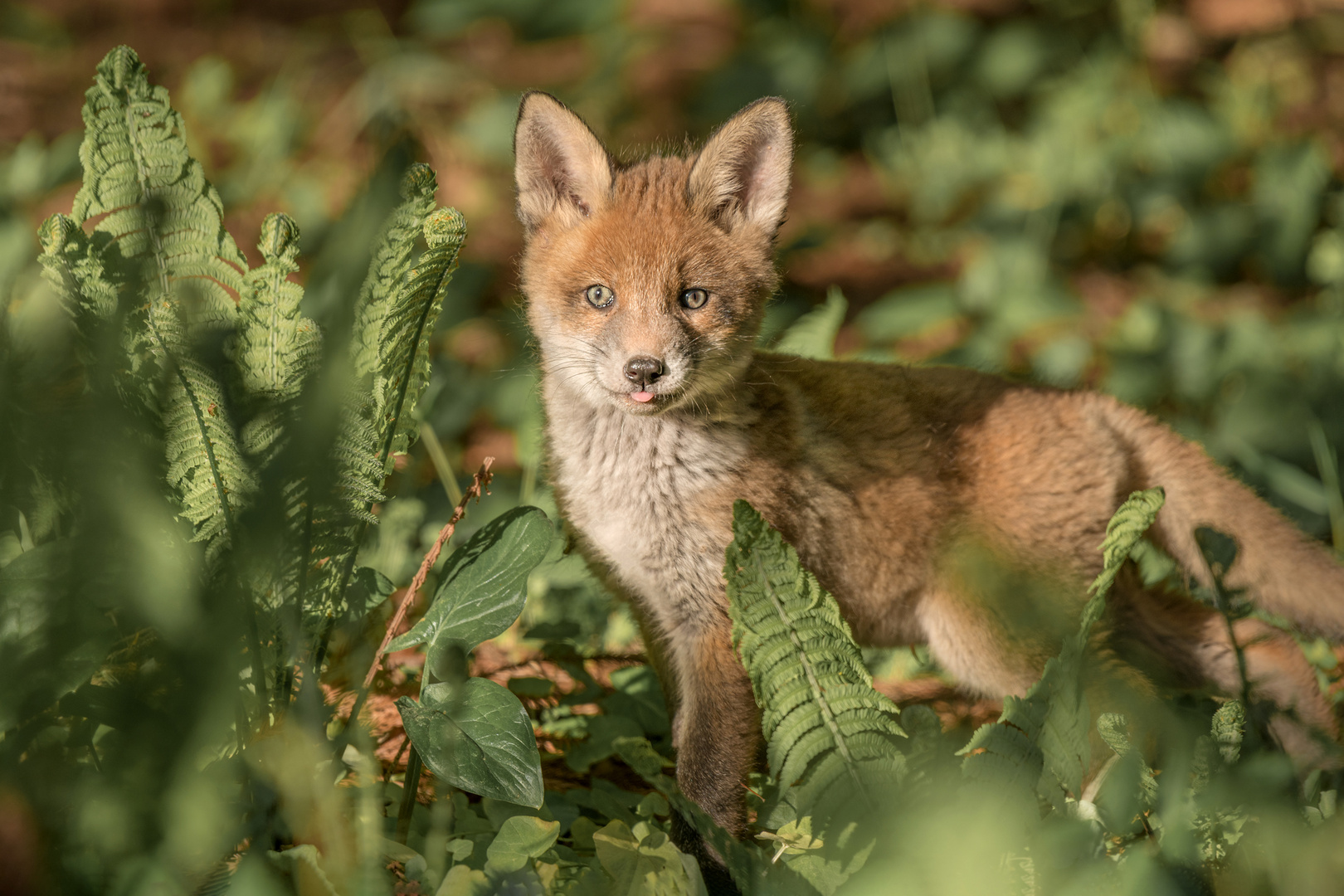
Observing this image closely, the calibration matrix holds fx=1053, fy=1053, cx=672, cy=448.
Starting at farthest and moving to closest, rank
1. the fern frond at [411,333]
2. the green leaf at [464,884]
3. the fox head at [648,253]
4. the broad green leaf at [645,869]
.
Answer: the fox head at [648,253] → the fern frond at [411,333] → the broad green leaf at [645,869] → the green leaf at [464,884]

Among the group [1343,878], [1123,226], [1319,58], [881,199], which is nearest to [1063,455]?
[1343,878]

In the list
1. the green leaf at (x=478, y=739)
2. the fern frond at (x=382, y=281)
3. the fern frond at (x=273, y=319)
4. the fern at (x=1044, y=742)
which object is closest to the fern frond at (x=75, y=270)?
the fern frond at (x=273, y=319)

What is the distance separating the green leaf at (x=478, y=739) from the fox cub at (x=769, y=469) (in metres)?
0.72

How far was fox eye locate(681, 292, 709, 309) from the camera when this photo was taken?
254 centimetres

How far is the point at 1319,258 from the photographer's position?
13.8 ft

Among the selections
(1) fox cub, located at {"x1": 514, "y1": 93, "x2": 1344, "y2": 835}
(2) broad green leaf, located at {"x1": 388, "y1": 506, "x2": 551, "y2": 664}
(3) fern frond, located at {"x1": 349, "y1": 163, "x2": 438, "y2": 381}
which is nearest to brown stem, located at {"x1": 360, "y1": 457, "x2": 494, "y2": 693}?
(2) broad green leaf, located at {"x1": 388, "y1": 506, "x2": 551, "y2": 664}

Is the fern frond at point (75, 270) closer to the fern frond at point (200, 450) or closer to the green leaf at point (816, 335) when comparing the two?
the fern frond at point (200, 450)

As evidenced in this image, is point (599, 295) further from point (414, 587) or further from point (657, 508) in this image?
point (414, 587)

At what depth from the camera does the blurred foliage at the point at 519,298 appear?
127cm

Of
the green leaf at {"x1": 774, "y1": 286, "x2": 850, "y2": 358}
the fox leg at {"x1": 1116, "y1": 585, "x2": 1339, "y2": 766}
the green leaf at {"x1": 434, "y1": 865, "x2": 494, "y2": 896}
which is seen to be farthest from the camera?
the green leaf at {"x1": 774, "y1": 286, "x2": 850, "y2": 358}

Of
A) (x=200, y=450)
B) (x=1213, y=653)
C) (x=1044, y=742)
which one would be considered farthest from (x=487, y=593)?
(x=1213, y=653)

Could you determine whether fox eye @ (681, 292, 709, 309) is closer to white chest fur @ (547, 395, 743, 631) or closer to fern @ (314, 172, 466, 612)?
white chest fur @ (547, 395, 743, 631)

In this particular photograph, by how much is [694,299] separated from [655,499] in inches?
19.5

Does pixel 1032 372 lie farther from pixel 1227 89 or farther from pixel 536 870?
pixel 1227 89
